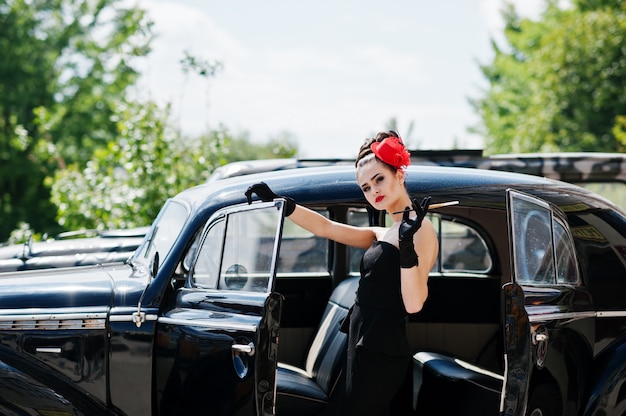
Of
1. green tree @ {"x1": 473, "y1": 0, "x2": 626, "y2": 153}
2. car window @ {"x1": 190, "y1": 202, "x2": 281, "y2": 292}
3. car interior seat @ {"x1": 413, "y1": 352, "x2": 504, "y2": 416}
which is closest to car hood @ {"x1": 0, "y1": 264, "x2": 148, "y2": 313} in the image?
car window @ {"x1": 190, "y1": 202, "x2": 281, "y2": 292}

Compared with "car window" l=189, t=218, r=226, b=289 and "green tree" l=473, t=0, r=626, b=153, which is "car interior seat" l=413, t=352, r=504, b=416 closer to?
"car window" l=189, t=218, r=226, b=289

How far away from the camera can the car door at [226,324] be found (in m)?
3.35

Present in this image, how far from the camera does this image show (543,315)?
367 centimetres

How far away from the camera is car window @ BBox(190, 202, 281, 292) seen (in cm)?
364

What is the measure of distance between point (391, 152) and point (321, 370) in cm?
154

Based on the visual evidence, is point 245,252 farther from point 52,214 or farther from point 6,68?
point 6,68

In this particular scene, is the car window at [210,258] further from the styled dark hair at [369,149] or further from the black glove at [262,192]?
the styled dark hair at [369,149]

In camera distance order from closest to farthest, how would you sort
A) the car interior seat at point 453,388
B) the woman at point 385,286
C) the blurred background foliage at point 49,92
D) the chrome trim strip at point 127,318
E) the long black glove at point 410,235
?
the long black glove at point 410,235 < the woman at point 385,286 < the chrome trim strip at point 127,318 < the car interior seat at point 453,388 < the blurred background foliage at point 49,92

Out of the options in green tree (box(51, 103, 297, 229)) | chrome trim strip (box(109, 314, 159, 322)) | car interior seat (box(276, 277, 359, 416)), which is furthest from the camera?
green tree (box(51, 103, 297, 229))

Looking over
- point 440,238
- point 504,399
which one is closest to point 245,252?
point 504,399

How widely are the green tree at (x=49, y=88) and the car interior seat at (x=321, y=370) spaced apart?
16863 millimetres

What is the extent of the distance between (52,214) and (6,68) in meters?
4.15

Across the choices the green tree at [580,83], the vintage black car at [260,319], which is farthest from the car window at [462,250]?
the green tree at [580,83]

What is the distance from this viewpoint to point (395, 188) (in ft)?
11.5
